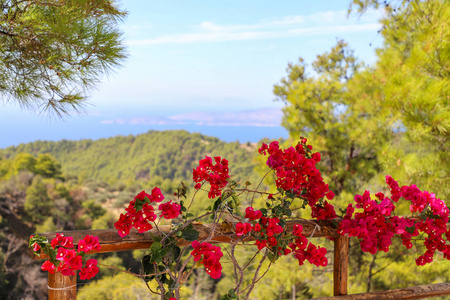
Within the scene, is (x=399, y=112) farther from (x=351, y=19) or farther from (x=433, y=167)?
(x=351, y=19)

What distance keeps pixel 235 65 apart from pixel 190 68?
1016cm

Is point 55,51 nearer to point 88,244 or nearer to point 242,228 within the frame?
point 88,244

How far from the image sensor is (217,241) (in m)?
1.30

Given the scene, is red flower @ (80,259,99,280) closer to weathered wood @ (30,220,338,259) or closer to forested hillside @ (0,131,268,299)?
weathered wood @ (30,220,338,259)

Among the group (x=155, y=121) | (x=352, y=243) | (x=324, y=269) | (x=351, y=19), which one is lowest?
(x=324, y=269)

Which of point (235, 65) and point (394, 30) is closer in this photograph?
point (394, 30)

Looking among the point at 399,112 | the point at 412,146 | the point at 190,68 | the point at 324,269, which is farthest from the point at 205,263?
the point at 190,68

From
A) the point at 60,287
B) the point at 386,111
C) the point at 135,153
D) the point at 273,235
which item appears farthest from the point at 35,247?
the point at 135,153

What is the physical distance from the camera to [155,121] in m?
67.1

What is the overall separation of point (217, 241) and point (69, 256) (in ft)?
1.62

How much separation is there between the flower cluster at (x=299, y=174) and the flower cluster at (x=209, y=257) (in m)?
0.39

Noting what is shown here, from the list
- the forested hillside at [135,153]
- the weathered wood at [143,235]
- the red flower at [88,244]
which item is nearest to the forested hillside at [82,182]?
the forested hillside at [135,153]

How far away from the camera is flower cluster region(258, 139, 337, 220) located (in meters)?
1.37

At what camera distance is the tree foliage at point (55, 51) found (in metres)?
1.79
